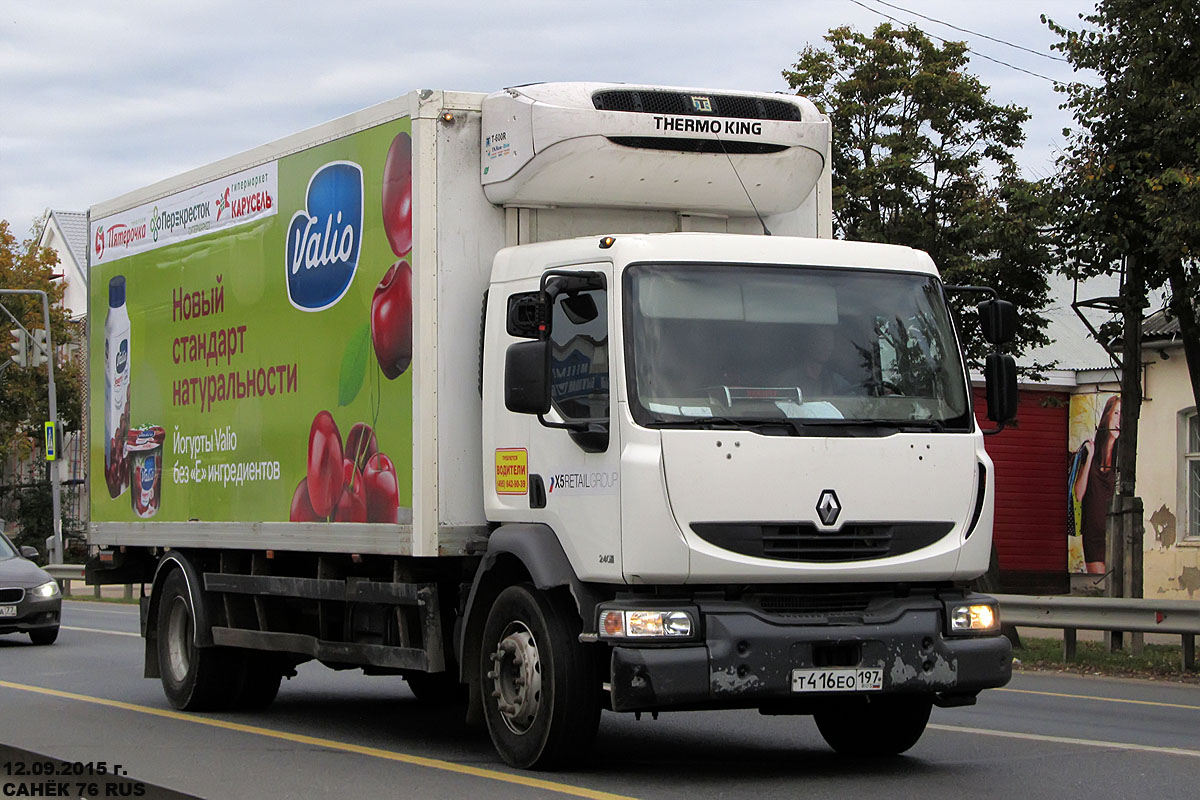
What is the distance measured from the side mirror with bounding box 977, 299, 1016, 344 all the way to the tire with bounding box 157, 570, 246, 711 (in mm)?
6115

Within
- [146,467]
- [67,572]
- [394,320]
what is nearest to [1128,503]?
[146,467]

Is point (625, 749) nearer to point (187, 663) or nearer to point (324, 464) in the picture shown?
point (324, 464)

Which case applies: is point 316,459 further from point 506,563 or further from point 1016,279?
point 1016,279

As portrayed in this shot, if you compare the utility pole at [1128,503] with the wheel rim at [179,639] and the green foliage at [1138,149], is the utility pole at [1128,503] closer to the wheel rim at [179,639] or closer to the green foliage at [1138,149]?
the green foliage at [1138,149]

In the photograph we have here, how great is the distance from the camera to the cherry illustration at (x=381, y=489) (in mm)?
9945

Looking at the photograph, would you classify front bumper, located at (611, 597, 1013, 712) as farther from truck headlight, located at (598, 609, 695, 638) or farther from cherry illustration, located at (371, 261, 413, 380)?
cherry illustration, located at (371, 261, 413, 380)

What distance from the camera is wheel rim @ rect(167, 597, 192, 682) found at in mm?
12773

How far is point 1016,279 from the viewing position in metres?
20.1

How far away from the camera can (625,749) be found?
10.2m

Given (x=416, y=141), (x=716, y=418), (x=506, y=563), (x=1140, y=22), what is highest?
(x=1140, y=22)

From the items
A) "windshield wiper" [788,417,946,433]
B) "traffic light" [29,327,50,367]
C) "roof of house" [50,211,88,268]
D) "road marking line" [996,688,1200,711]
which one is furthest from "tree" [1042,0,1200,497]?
"roof of house" [50,211,88,268]

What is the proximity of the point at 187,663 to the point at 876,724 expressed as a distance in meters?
5.35

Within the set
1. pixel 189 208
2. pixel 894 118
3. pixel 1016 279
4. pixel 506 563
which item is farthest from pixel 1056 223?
pixel 506 563

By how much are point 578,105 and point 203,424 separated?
424cm
